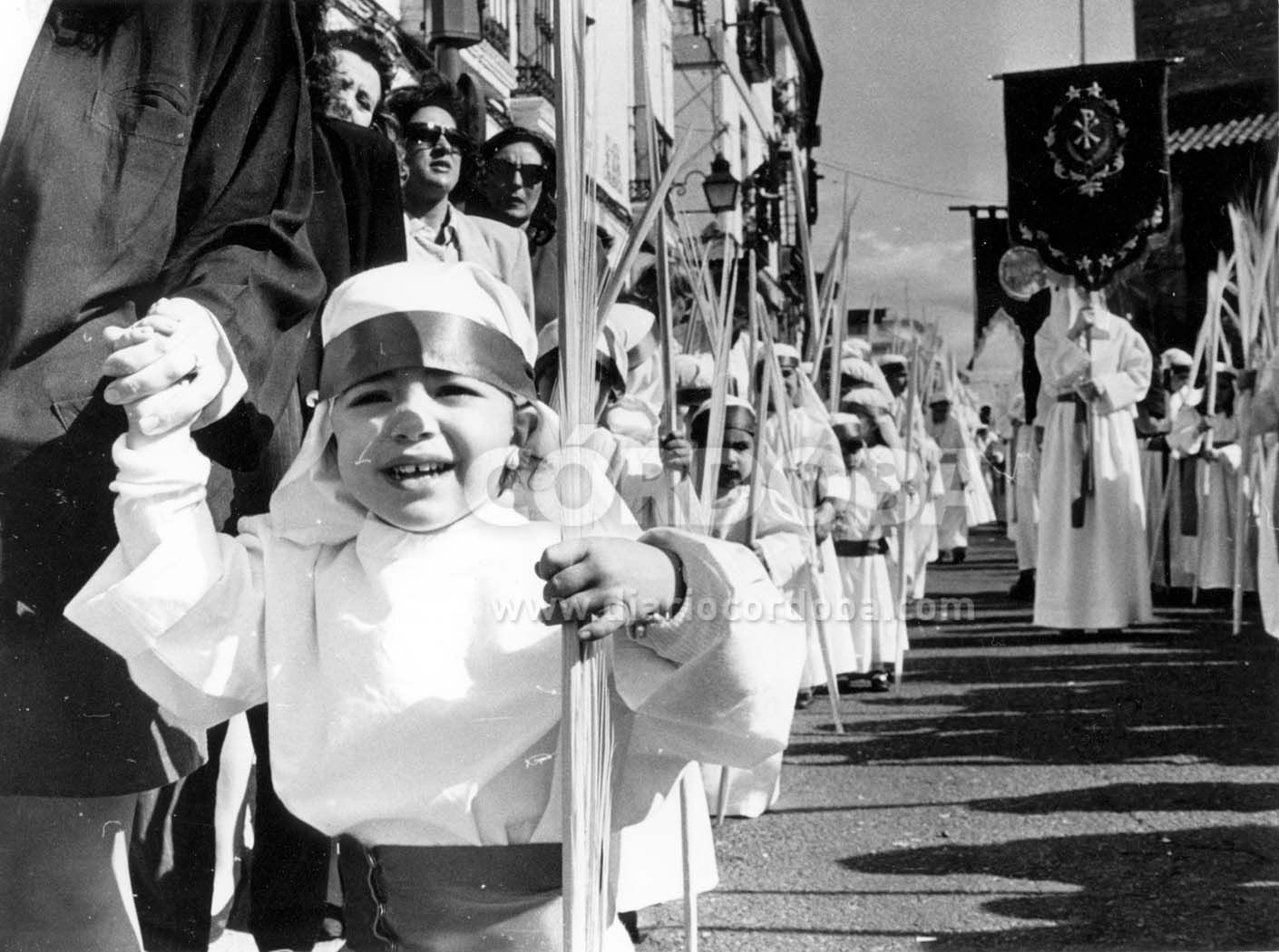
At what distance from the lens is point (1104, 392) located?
21.0ft

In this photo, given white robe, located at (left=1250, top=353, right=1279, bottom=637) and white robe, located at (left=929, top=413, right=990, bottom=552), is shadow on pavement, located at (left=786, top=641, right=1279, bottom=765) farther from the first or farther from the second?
white robe, located at (left=929, top=413, right=990, bottom=552)

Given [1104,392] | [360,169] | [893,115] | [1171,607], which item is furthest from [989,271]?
[1171,607]

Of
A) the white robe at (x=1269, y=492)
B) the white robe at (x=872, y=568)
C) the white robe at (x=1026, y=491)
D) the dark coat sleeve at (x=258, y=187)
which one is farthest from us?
the white robe at (x=1026, y=491)

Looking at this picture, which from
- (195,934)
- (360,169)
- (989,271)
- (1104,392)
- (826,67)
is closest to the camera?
(195,934)

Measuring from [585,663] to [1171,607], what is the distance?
707 cm

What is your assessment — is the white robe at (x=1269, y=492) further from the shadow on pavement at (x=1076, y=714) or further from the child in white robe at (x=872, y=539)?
the child in white robe at (x=872, y=539)

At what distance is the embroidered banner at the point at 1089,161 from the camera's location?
3.12 m

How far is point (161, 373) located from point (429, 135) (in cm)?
126

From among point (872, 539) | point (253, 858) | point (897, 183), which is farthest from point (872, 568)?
point (253, 858)

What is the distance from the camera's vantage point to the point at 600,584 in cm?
127

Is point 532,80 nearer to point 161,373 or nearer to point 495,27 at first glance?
point 495,27

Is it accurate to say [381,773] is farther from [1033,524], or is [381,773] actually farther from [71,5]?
[1033,524]

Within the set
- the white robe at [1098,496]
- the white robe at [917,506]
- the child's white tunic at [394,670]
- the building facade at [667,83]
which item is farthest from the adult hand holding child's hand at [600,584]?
the white robe at [1098,496]

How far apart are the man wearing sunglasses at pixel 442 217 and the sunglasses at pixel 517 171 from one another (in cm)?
27
